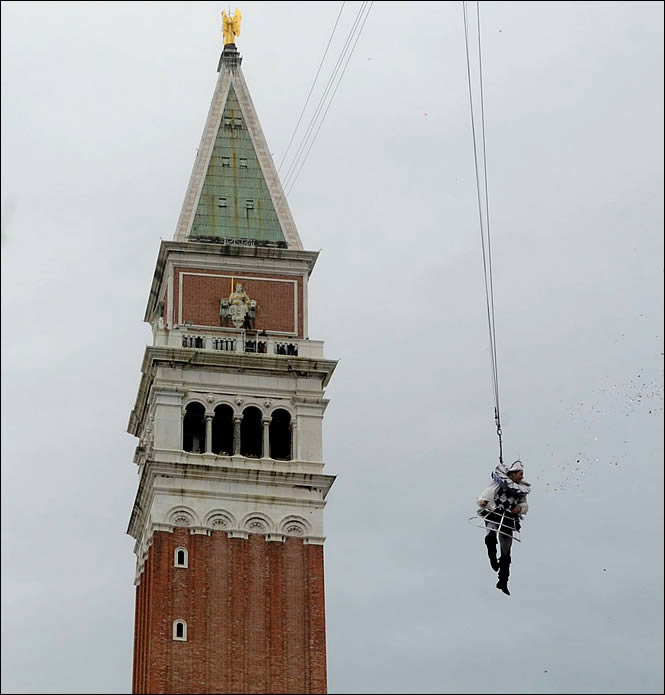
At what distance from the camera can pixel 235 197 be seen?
91688 millimetres

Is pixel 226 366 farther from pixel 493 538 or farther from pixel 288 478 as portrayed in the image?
pixel 493 538

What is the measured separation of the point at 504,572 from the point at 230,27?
50.1 metres

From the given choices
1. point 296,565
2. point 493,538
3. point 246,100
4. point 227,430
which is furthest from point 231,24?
point 493,538

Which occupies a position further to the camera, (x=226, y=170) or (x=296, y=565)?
(x=226, y=170)

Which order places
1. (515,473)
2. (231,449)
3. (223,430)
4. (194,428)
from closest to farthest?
1. (515,473)
2. (231,449)
3. (194,428)
4. (223,430)

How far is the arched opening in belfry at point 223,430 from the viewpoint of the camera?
8644cm

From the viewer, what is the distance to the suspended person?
168ft

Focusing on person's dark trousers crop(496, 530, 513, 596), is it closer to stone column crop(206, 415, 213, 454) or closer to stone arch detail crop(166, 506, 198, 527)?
stone arch detail crop(166, 506, 198, 527)

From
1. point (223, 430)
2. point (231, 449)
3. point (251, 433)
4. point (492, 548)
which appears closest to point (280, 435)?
point (251, 433)

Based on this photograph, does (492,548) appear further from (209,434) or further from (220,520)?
(209,434)

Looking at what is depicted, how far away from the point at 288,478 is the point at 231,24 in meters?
23.6

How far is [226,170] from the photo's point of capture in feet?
303

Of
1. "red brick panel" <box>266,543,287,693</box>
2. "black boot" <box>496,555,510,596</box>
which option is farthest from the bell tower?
"black boot" <box>496,555,510,596</box>

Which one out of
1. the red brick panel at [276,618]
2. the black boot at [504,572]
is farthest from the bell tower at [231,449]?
the black boot at [504,572]
